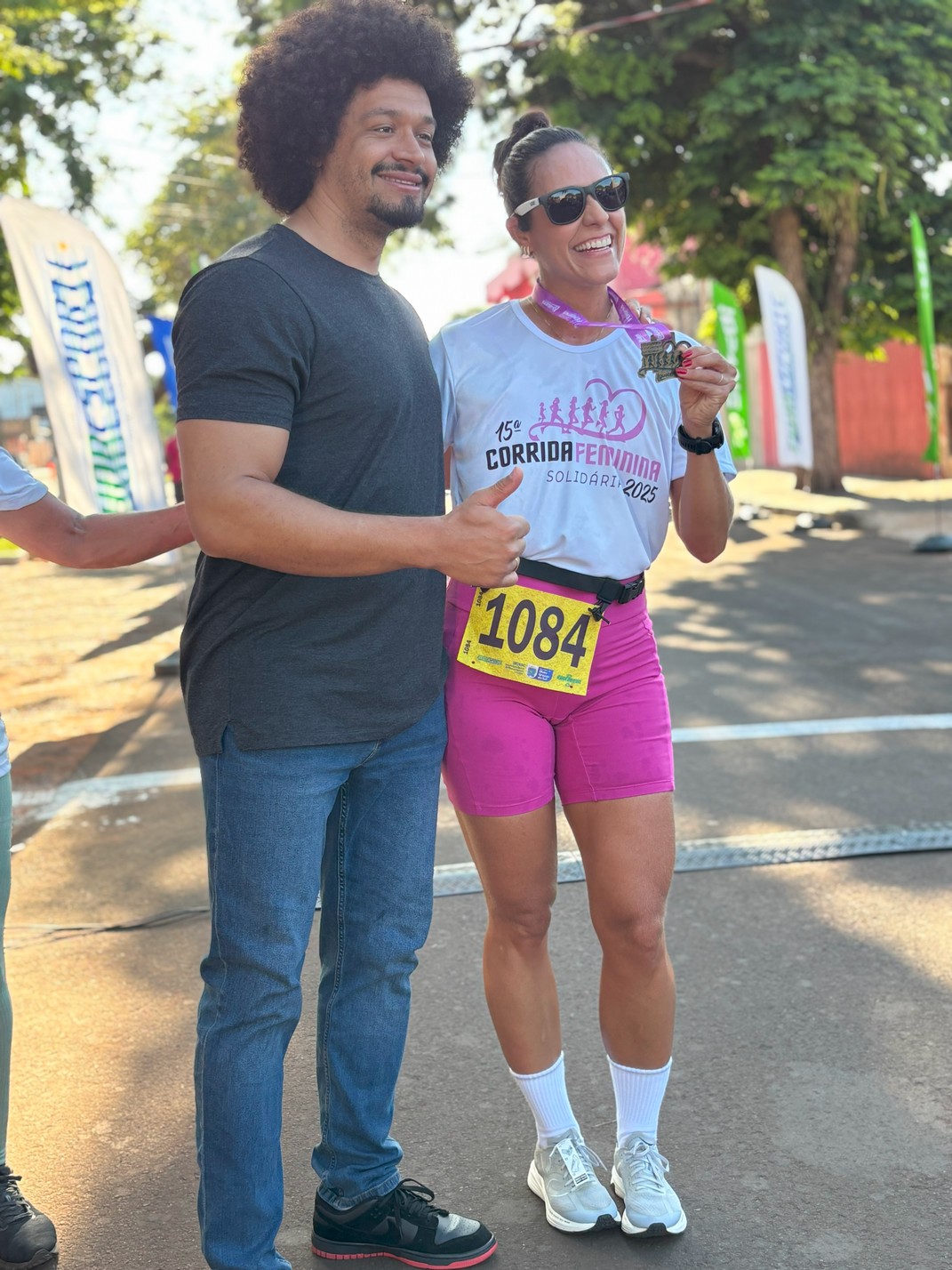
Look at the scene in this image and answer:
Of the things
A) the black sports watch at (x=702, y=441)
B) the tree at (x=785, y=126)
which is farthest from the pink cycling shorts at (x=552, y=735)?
the tree at (x=785, y=126)

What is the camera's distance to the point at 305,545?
2244 mm

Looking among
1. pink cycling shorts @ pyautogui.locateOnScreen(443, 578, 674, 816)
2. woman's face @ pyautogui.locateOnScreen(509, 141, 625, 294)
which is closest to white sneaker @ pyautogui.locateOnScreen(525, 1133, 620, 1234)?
pink cycling shorts @ pyautogui.locateOnScreen(443, 578, 674, 816)

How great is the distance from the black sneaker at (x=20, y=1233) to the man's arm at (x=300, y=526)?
1427mm

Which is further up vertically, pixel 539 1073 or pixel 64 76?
pixel 64 76

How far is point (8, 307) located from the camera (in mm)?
18375

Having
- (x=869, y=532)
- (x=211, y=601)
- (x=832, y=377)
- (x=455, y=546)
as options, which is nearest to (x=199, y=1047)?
(x=211, y=601)

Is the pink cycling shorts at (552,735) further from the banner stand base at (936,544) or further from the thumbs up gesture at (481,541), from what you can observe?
the banner stand base at (936,544)

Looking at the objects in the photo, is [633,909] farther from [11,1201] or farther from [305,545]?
[11,1201]

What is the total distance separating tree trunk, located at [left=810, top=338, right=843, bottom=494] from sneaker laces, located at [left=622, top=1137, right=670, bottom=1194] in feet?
65.6

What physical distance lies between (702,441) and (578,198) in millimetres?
539

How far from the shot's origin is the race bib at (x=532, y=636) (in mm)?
2775

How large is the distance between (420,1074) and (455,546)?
1.80 m

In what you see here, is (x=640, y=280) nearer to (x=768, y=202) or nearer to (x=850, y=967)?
(x=768, y=202)

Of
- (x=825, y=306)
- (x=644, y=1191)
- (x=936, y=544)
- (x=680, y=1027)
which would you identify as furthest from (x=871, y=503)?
(x=644, y=1191)
